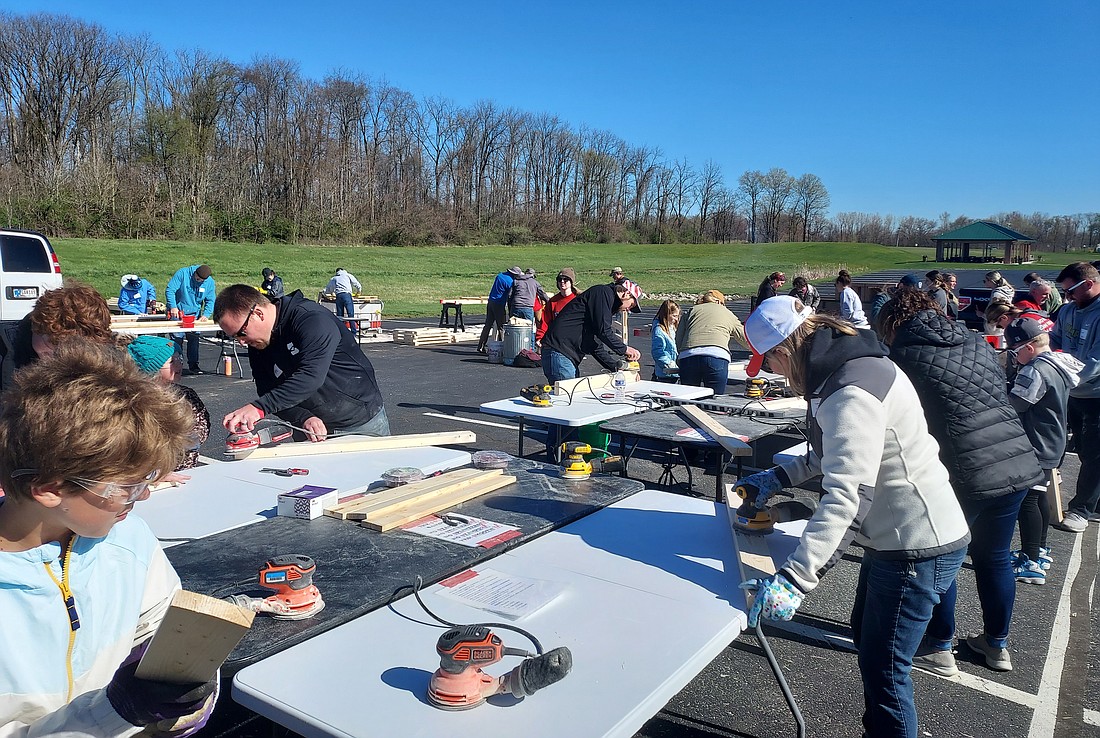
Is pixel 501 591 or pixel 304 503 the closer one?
pixel 501 591

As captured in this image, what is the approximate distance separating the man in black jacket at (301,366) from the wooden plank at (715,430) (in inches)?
79.3

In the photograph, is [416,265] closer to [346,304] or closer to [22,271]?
[346,304]

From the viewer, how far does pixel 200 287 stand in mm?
12734

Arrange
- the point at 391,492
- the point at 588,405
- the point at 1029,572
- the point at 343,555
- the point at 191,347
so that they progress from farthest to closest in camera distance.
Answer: the point at 191,347 → the point at 588,405 → the point at 1029,572 → the point at 391,492 → the point at 343,555

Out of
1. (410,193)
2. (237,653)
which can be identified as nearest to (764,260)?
(410,193)

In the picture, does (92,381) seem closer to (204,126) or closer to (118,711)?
(118,711)

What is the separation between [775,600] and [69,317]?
3.08m

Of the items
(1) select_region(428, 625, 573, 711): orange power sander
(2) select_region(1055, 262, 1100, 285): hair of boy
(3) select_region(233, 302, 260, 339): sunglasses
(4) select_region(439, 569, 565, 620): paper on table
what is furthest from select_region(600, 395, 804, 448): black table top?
(1) select_region(428, 625, 573, 711): orange power sander

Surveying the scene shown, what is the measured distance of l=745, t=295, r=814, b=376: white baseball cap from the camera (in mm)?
2354

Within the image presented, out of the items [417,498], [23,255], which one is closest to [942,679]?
[417,498]

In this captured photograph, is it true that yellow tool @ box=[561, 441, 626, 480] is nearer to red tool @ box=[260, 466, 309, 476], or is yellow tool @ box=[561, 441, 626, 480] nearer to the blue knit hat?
red tool @ box=[260, 466, 309, 476]

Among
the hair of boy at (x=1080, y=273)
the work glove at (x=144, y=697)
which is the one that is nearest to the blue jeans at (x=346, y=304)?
the hair of boy at (x=1080, y=273)

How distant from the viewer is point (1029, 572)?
4.58m

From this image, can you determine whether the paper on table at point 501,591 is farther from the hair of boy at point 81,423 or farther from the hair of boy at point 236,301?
the hair of boy at point 236,301
